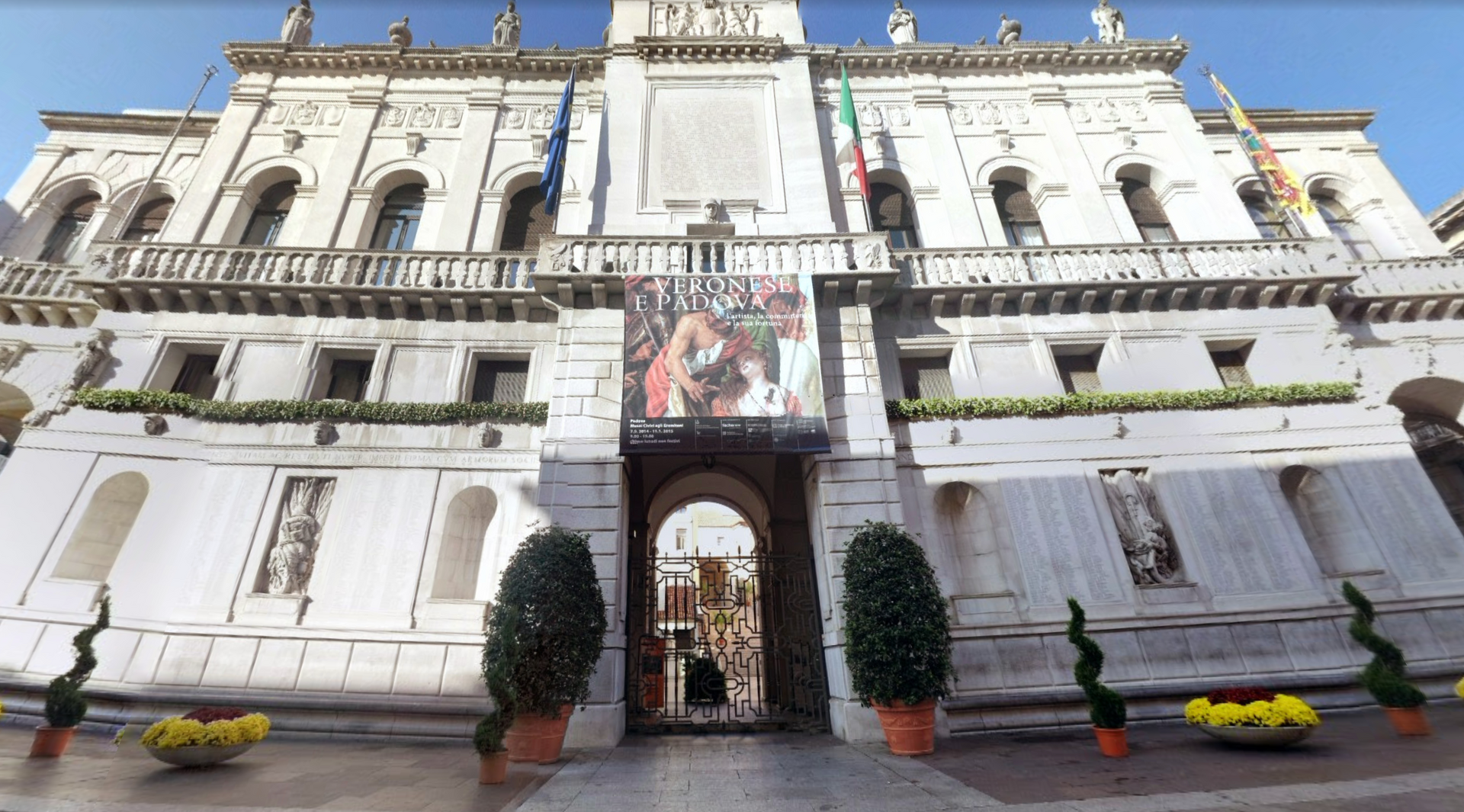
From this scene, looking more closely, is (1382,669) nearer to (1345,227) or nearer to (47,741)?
(47,741)

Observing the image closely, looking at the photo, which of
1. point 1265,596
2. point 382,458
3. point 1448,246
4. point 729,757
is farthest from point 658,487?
point 1448,246

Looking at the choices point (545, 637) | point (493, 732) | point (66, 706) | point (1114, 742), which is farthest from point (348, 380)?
point (1114, 742)

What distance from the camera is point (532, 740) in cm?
805

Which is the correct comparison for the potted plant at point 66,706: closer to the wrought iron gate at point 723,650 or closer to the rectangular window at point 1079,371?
the wrought iron gate at point 723,650

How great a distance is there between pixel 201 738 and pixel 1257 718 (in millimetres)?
13291

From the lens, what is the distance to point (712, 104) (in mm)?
17438

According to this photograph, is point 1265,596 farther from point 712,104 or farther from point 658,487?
point 712,104

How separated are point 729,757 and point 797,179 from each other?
45.1 ft

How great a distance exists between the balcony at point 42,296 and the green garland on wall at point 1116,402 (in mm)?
20574

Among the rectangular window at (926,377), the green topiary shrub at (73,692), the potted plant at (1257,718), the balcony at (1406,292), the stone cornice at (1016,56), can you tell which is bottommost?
the potted plant at (1257,718)

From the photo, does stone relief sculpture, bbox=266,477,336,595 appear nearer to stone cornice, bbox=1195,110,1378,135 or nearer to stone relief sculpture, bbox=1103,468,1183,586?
stone relief sculpture, bbox=1103,468,1183,586

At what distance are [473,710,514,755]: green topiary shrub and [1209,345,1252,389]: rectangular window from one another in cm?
1749

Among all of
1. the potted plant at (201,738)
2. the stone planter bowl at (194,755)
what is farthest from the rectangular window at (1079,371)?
the stone planter bowl at (194,755)

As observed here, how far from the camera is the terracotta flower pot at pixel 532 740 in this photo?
799 centimetres
